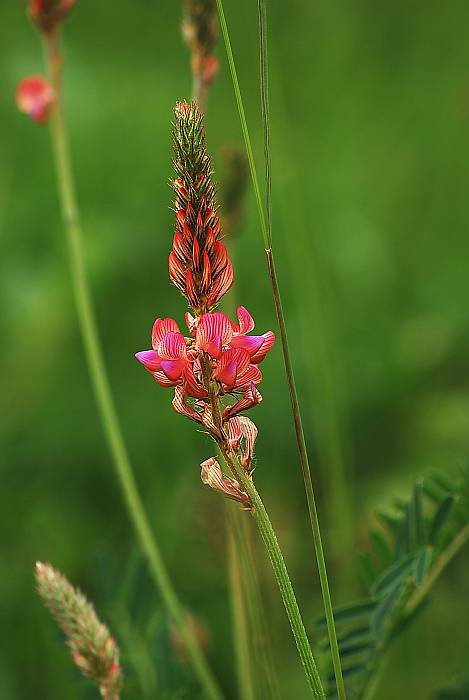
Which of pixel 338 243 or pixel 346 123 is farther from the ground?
pixel 346 123

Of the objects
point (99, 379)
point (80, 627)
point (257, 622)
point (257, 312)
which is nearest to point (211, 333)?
point (80, 627)

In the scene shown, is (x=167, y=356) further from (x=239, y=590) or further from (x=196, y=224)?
(x=239, y=590)

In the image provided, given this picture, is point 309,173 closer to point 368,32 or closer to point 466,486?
point 368,32

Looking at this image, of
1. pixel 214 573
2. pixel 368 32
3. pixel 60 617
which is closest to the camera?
pixel 60 617

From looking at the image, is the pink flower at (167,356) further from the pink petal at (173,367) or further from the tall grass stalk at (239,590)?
the tall grass stalk at (239,590)

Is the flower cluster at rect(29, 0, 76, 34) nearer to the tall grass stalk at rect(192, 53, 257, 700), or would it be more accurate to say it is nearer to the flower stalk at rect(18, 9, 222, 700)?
the flower stalk at rect(18, 9, 222, 700)

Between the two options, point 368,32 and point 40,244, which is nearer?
point 40,244

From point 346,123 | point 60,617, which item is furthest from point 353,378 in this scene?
point 60,617

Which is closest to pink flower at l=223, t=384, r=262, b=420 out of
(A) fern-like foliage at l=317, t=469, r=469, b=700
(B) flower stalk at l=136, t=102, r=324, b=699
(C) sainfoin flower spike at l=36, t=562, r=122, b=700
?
(B) flower stalk at l=136, t=102, r=324, b=699
